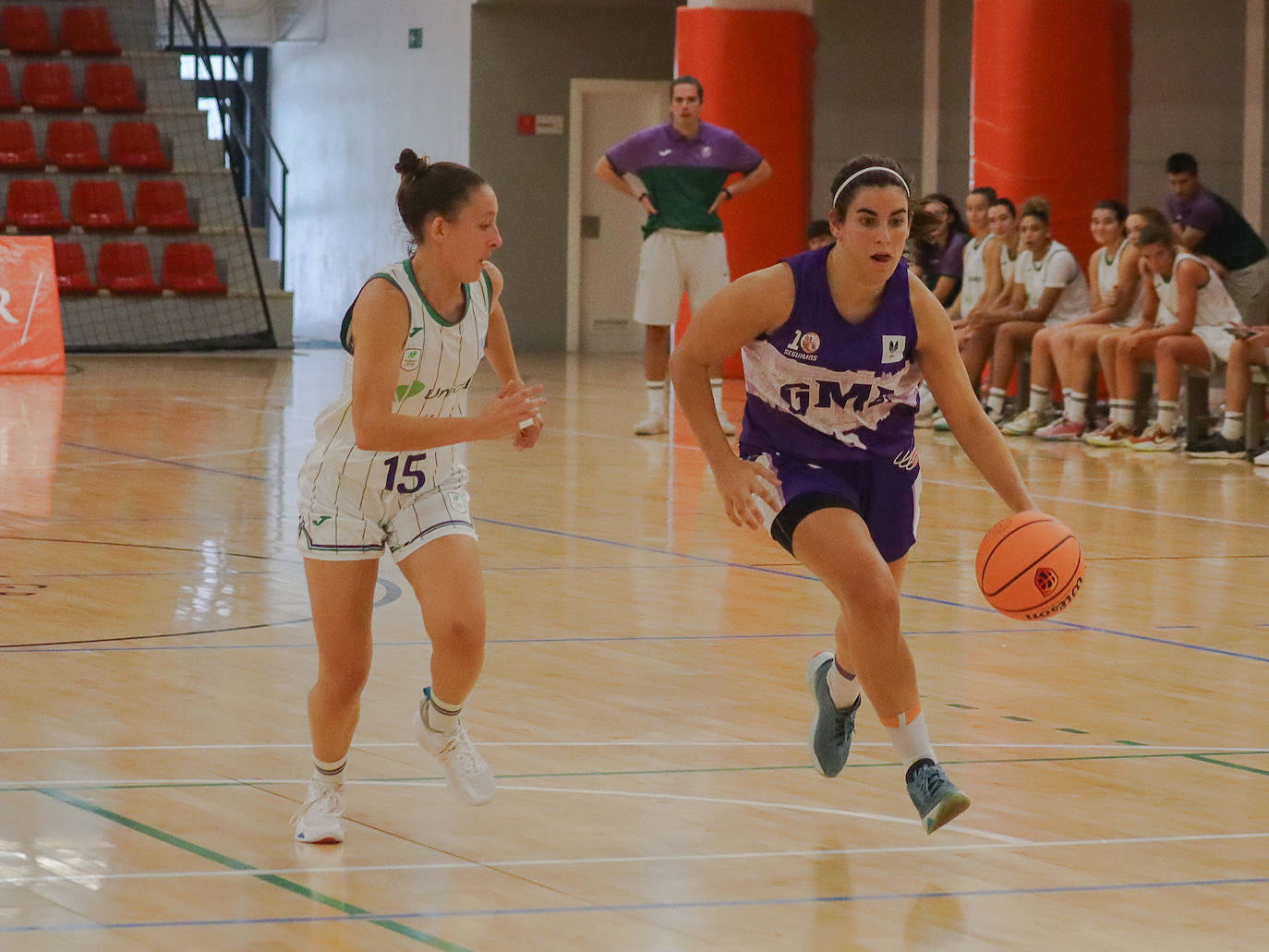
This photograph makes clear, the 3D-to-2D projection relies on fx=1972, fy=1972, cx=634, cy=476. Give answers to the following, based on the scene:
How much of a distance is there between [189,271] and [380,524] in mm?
14567

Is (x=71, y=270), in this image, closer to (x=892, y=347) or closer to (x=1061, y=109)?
(x=1061, y=109)

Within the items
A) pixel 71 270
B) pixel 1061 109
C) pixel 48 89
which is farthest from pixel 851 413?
pixel 48 89

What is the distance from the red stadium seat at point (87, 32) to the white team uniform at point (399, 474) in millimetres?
16263

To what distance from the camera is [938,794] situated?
3.47 m

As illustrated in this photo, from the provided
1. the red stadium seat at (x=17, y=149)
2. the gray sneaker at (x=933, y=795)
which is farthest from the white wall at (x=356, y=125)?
the gray sneaker at (x=933, y=795)

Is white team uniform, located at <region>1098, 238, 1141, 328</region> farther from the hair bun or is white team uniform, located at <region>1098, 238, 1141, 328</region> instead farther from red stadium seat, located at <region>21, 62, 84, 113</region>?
red stadium seat, located at <region>21, 62, 84, 113</region>

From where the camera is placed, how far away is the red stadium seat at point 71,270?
16.8 metres

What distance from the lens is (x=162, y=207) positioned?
58.7 feet

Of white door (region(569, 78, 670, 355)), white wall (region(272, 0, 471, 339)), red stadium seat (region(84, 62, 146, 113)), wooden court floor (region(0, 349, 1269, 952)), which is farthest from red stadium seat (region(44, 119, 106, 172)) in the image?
wooden court floor (region(0, 349, 1269, 952))

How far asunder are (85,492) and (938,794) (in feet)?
18.6

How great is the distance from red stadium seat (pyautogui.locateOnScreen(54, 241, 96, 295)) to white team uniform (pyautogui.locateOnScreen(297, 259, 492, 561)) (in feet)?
45.8

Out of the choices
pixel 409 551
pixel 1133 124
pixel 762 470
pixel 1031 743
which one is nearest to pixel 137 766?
pixel 409 551

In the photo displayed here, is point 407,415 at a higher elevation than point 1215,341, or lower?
lower

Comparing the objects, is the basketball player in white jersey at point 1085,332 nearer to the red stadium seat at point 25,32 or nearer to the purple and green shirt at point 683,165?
the purple and green shirt at point 683,165
